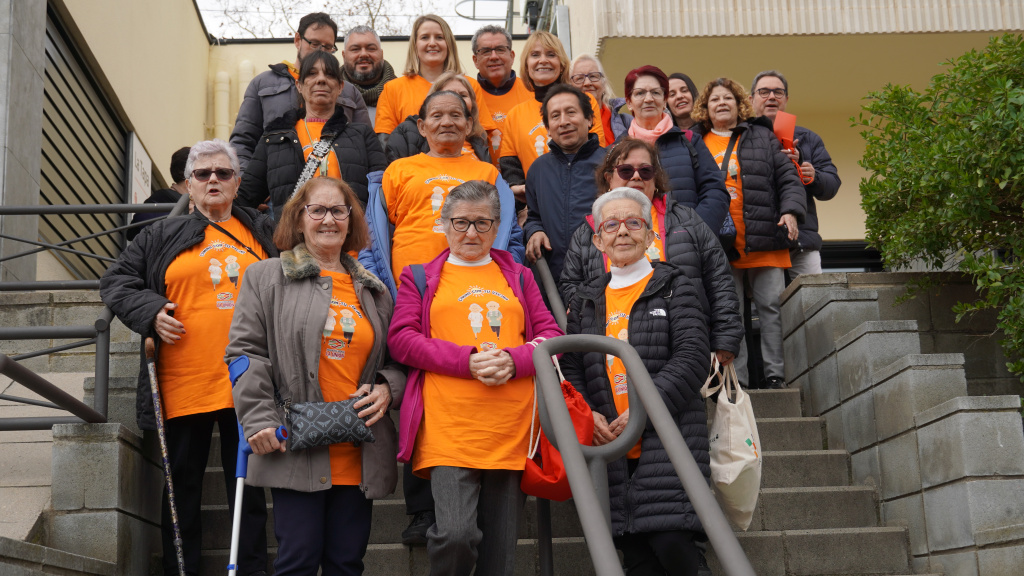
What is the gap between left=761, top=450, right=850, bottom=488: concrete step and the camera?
17.6 ft

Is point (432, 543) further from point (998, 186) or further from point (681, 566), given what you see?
point (998, 186)

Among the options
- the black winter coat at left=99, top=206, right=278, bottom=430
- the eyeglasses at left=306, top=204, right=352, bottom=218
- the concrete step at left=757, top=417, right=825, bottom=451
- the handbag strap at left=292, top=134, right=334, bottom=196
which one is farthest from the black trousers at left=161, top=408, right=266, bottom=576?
the concrete step at left=757, top=417, right=825, bottom=451

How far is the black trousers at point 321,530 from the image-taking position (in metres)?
3.62

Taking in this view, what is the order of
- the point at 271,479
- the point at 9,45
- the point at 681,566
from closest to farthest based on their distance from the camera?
the point at 271,479, the point at 681,566, the point at 9,45

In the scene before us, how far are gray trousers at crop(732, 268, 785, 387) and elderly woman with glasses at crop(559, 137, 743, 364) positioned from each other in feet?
5.40

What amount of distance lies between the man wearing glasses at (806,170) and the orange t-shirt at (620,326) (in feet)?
8.02

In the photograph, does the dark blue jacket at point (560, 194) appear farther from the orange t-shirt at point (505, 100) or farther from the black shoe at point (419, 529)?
the black shoe at point (419, 529)

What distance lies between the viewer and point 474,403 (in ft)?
12.7

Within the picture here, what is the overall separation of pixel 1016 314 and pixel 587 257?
2.25 m

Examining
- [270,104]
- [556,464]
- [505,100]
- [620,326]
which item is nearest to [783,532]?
[620,326]

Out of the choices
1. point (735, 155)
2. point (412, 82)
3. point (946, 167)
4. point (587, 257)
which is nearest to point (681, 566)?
point (587, 257)

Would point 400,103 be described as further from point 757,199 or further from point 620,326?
point 620,326

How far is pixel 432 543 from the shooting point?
12.3ft

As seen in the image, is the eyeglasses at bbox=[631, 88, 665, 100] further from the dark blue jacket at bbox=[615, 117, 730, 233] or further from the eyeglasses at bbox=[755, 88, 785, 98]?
the eyeglasses at bbox=[755, 88, 785, 98]
